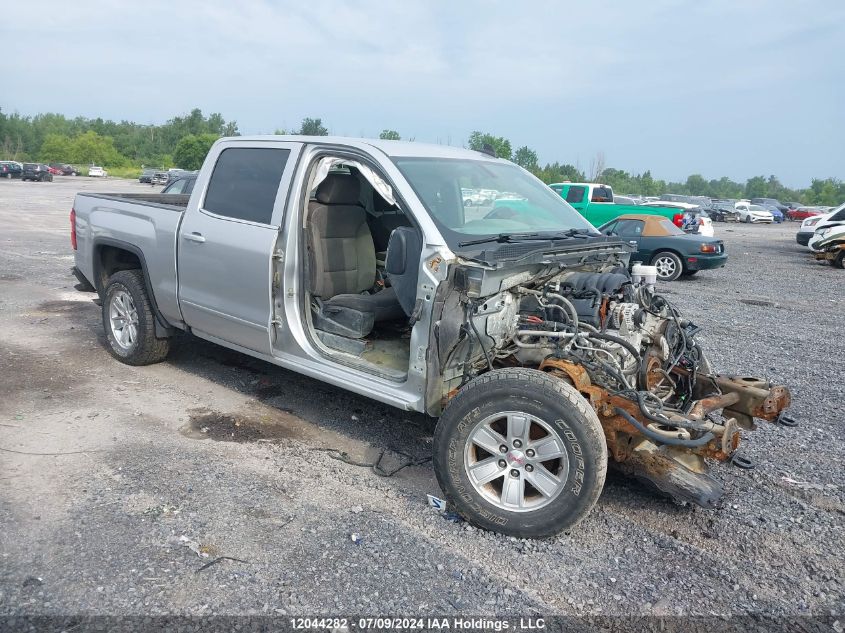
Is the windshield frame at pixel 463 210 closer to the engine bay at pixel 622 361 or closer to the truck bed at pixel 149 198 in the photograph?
the engine bay at pixel 622 361

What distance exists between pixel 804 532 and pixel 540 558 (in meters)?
A: 1.52

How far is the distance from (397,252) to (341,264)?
123cm

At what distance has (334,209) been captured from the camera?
16.0ft

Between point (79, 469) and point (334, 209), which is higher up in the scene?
point (334, 209)

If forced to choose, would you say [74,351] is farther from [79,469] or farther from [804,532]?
[804,532]

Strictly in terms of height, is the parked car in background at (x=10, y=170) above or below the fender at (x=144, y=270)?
below

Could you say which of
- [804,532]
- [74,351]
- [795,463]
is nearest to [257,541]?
[804,532]

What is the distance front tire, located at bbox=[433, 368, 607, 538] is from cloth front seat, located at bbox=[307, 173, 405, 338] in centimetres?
141

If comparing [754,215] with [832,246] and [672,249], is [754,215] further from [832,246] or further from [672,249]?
[672,249]

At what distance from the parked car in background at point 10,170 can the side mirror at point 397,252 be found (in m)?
63.5

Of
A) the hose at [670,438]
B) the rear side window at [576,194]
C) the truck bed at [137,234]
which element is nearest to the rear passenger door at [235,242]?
the truck bed at [137,234]

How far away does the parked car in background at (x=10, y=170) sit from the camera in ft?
184

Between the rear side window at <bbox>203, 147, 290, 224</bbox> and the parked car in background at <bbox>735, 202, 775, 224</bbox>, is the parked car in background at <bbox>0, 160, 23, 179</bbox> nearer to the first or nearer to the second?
the parked car in background at <bbox>735, 202, 775, 224</bbox>

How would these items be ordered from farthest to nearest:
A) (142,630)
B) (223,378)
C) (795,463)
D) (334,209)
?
(223,378) → (334,209) → (795,463) → (142,630)
